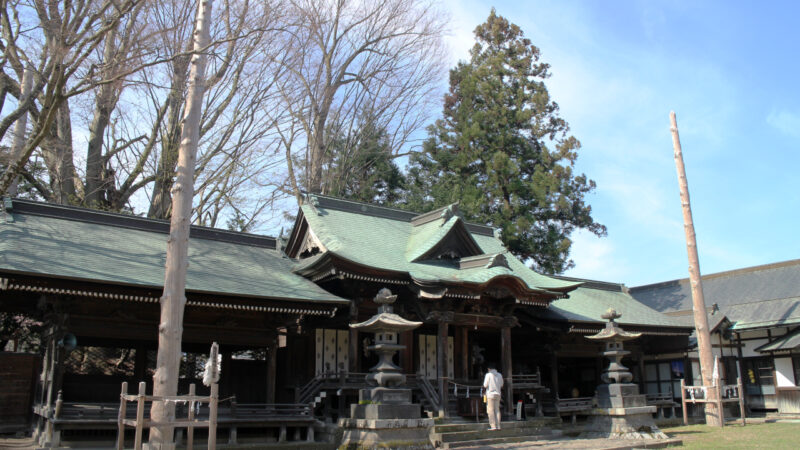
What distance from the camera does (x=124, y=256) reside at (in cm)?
1453

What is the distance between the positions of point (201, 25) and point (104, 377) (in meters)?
8.89

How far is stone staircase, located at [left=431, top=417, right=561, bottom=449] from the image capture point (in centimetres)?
1440

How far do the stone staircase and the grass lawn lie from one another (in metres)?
3.49

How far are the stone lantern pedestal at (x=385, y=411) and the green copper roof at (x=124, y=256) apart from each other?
8.39 ft

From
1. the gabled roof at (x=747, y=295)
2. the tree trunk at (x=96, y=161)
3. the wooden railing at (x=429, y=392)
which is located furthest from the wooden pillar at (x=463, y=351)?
the tree trunk at (x=96, y=161)

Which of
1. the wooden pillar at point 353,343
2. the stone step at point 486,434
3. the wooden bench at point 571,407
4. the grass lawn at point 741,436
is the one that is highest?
the wooden pillar at point 353,343

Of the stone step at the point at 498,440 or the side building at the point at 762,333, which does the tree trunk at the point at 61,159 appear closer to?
the stone step at the point at 498,440

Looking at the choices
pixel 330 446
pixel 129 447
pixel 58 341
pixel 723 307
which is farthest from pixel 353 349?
pixel 723 307

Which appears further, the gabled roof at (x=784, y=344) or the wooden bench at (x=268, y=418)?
the gabled roof at (x=784, y=344)

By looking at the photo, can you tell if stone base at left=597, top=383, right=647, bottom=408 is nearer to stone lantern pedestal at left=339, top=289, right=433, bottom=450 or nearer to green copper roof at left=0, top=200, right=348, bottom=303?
stone lantern pedestal at left=339, top=289, right=433, bottom=450

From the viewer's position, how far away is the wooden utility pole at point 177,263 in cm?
923

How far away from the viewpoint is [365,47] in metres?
31.0

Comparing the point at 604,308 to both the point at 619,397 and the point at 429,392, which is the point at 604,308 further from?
the point at 429,392

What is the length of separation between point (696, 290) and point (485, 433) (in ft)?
29.2
